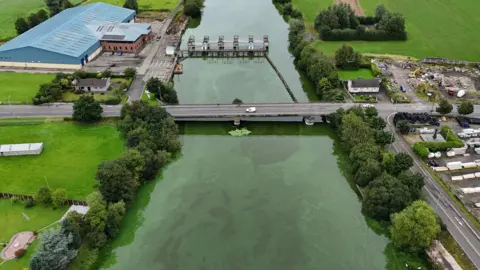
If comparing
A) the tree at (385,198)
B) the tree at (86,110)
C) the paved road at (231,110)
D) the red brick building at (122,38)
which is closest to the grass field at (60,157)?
the tree at (86,110)

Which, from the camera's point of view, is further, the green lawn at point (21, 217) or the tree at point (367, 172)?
the tree at point (367, 172)

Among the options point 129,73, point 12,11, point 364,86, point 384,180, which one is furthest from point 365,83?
point 12,11

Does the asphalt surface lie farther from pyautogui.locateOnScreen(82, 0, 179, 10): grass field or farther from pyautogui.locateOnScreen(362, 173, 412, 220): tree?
pyautogui.locateOnScreen(82, 0, 179, 10): grass field

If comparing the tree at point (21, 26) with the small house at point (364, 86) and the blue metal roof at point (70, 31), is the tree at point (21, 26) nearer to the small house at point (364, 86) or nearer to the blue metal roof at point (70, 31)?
the blue metal roof at point (70, 31)

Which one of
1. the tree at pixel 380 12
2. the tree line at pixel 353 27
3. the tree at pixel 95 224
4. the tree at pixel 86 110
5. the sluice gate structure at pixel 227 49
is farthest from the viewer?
the tree at pixel 380 12

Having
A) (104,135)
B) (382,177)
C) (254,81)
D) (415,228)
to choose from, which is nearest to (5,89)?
(104,135)

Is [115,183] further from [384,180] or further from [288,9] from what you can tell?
[288,9]

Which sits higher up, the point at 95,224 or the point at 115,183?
the point at 115,183
